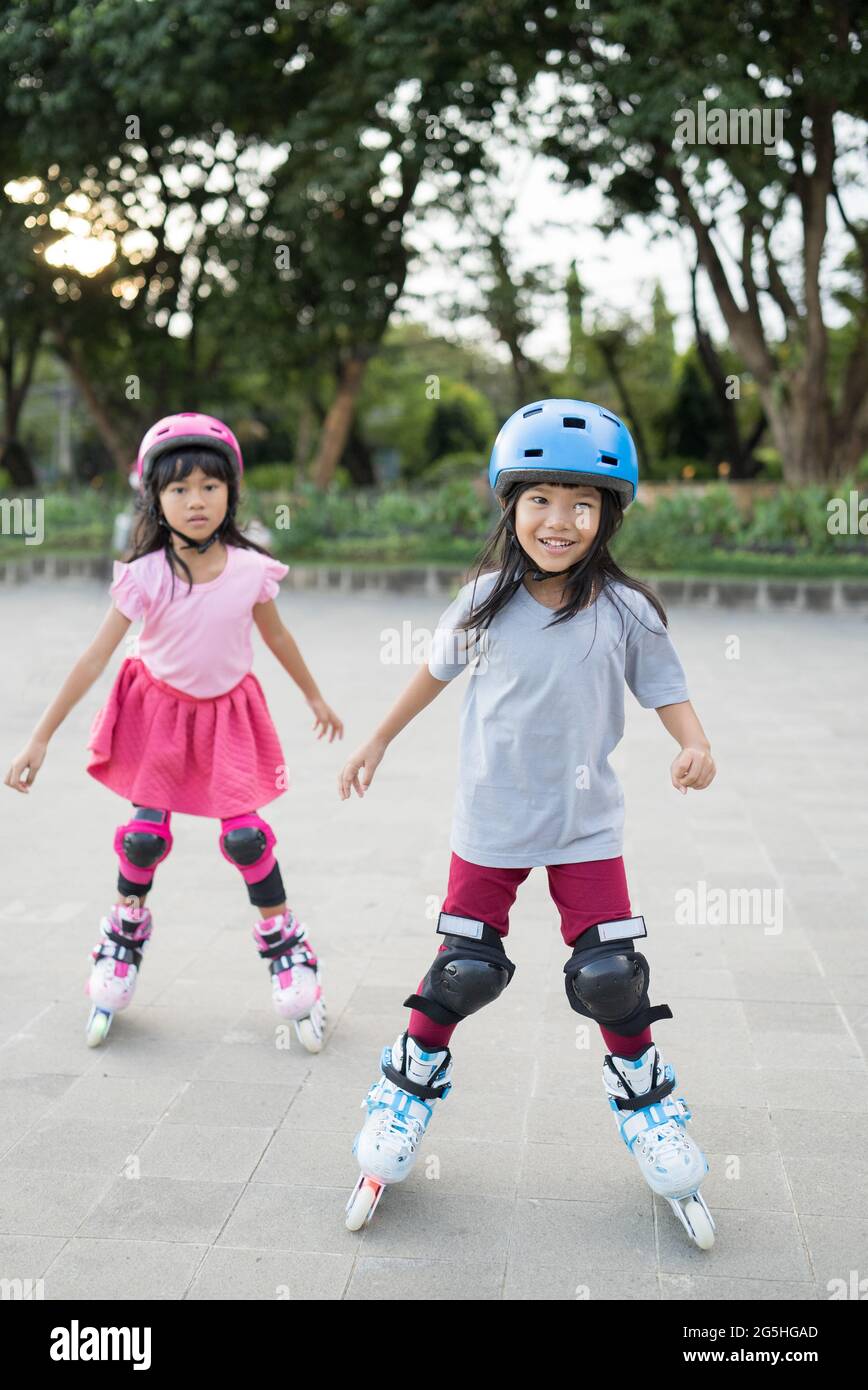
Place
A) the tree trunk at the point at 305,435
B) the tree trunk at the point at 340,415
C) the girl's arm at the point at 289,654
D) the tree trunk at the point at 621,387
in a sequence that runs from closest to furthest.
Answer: the girl's arm at the point at 289,654 < the tree trunk at the point at 340,415 < the tree trunk at the point at 621,387 < the tree trunk at the point at 305,435

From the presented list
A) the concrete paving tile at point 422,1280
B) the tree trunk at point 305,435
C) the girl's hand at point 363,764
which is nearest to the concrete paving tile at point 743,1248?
the concrete paving tile at point 422,1280

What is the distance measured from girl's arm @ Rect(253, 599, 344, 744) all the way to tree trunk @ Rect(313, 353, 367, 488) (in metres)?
18.0

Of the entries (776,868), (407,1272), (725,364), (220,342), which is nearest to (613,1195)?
(407,1272)

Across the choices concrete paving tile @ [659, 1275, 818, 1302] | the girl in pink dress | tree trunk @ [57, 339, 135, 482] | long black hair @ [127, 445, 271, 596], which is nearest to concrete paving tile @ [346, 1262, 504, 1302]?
concrete paving tile @ [659, 1275, 818, 1302]

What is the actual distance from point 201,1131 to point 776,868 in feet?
9.10

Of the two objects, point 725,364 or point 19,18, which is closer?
point 19,18

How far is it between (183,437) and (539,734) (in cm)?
134

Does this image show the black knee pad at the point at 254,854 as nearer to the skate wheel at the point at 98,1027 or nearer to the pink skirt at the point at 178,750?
the pink skirt at the point at 178,750

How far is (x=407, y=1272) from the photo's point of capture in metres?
2.45

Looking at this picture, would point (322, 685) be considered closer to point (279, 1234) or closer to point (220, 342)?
point (279, 1234)

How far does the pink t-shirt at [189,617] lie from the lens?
3514mm

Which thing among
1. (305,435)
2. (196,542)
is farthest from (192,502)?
(305,435)

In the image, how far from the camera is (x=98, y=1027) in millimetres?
3486
